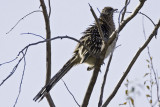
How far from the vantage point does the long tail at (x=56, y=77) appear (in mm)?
4832

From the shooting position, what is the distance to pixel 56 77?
A: 5.56 m

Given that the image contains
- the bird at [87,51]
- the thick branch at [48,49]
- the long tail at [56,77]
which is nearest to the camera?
the thick branch at [48,49]

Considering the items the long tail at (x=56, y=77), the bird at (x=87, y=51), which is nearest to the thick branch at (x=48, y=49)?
the long tail at (x=56, y=77)

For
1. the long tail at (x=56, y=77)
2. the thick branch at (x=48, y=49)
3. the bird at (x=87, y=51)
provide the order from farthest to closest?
the bird at (x=87, y=51), the long tail at (x=56, y=77), the thick branch at (x=48, y=49)

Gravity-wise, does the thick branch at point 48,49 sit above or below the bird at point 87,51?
below

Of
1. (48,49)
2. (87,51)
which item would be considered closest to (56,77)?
(87,51)

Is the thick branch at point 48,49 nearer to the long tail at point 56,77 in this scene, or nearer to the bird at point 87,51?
the long tail at point 56,77

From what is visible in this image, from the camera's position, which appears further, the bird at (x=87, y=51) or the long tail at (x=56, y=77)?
the bird at (x=87, y=51)

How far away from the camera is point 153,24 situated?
13.3ft

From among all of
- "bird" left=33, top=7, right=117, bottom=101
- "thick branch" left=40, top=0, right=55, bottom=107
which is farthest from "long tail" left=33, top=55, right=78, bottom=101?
"thick branch" left=40, top=0, right=55, bottom=107

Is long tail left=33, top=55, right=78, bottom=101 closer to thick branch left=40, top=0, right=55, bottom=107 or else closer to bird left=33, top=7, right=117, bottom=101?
bird left=33, top=7, right=117, bottom=101

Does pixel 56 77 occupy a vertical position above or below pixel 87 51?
below

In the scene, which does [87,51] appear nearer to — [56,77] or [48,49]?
[56,77]

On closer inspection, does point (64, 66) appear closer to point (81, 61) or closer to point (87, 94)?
point (81, 61)
